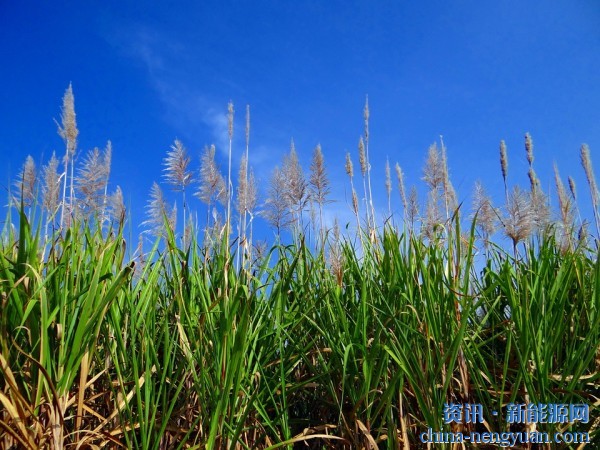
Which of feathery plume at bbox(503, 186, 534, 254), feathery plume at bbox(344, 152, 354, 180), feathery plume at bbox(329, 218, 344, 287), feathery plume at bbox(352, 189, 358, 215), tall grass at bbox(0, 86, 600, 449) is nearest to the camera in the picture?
tall grass at bbox(0, 86, 600, 449)

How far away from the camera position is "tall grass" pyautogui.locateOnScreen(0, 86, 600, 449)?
5.46 feet

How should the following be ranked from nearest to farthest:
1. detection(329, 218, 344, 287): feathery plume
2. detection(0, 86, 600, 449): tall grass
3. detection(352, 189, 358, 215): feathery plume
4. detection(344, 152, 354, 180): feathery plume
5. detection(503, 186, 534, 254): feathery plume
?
1. detection(0, 86, 600, 449): tall grass
2. detection(329, 218, 344, 287): feathery plume
3. detection(503, 186, 534, 254): feathery plume
4. detection(352, 189, 358, 215): feathery plume
5. detection(344, 152, 354, 180): feathery plume

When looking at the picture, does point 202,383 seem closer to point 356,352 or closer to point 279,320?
point 279,320

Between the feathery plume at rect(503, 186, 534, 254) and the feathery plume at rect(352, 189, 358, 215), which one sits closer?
the feathery plume at rect(503, 186, 534, 254)

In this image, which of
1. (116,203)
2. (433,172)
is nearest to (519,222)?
(433,172)

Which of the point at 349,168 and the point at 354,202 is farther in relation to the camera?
the point at 349,168

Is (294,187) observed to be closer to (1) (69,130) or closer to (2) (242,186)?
(2) (242,186)

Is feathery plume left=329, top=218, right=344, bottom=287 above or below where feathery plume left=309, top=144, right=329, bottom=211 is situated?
below

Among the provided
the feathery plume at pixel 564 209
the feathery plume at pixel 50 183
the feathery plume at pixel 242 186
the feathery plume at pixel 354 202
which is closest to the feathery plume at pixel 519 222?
the feathery plume at pixel 564 209

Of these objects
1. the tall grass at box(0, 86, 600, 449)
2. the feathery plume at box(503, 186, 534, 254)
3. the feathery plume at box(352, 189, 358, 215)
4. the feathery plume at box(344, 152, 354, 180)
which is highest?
the feathery plume at box(344, 152, 354, 180)

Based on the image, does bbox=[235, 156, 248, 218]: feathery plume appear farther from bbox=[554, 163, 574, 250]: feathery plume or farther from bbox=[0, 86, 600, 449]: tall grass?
bbox=[554, 163, 574, 250]: feathery plume

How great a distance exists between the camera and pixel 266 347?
6.79 ft

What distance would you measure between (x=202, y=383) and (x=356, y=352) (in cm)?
64

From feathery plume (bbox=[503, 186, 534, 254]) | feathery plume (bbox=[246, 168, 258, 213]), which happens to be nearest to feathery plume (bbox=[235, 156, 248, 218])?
feathery plume (bbox=[246, 168, 258, 213])
